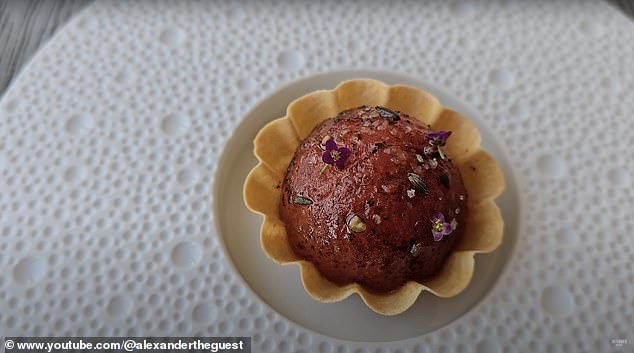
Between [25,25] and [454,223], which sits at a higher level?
[25,25]

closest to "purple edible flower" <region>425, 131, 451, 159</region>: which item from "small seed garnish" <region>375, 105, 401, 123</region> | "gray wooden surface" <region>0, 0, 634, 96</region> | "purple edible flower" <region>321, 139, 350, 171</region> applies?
"small seed garnish" <region>375, 105, 401, 123</region>

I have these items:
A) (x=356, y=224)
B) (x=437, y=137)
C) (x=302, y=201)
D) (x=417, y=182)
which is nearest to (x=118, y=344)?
(x=302, y=201)

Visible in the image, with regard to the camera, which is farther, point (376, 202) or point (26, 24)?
point (26, 24)

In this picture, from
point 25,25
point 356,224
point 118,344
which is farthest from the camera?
point 25,25

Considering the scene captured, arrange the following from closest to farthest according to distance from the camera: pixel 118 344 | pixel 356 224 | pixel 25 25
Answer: pixel 356 224
pixel 118 344
pixel 25 25

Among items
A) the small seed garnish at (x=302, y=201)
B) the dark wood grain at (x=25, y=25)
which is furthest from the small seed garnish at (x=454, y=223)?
the dark wood grain at (x=25, y=25)

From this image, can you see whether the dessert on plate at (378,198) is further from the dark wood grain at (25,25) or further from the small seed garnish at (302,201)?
the dark wood grain at (25,25)

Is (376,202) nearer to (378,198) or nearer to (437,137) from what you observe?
(378,198)
